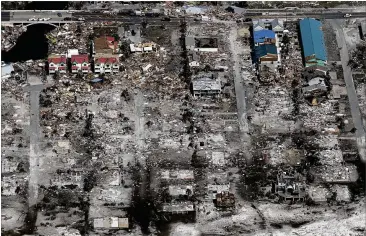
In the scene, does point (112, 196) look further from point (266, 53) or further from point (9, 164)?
point (266, 53)

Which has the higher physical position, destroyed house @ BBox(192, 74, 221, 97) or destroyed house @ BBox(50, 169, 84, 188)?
destroyed house @ BBox(192, 74, 221, 97)

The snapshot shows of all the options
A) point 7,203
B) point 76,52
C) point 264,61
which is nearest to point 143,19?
point 76,52

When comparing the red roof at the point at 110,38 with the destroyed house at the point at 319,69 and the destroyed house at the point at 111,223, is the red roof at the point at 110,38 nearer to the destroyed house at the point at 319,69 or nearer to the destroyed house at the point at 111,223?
the destroyed house at the point at 319,69

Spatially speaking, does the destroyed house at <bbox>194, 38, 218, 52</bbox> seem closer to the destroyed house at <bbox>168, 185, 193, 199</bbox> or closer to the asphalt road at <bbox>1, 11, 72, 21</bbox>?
the asphalt road at <bbox>1, 11, 72, 21</bbox>

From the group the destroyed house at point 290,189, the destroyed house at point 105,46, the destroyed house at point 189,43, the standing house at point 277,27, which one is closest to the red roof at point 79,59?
the destroyed house at point 105,46

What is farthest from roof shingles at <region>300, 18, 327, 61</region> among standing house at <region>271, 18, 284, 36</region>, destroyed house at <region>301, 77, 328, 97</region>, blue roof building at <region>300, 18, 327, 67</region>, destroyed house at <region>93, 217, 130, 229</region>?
destroyed house at <region>93, 217, 130, 229</region>

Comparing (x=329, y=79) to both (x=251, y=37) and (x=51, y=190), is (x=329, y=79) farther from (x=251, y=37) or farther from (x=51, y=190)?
(x=51, y=190)
